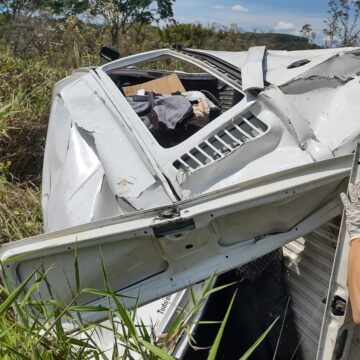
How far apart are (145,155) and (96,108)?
0.74 metres

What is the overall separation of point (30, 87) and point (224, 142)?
384cm

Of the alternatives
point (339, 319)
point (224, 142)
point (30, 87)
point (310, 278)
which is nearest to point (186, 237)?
point (224, 142)

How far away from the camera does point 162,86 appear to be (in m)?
4.25

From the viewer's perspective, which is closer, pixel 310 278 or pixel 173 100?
pixel 310 278

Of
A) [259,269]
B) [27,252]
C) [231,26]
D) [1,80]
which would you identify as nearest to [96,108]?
[27,252]

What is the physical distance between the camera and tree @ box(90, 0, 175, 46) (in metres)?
9.98

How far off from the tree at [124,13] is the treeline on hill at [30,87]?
28 centimetres

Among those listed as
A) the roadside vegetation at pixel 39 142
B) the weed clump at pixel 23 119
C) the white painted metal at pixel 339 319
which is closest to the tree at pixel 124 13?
the roadside vegetation at pixel 39 142

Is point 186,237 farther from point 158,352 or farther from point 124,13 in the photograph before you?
point 124,13

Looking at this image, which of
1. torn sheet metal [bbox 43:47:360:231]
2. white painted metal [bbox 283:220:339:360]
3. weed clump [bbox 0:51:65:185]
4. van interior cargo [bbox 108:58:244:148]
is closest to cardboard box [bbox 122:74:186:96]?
van interior cargo [bbox 108:58:244:148]

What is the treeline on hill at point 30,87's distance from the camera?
4129 mm

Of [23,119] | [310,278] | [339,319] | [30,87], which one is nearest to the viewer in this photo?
[339,319]

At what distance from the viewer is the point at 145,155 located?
2553 millimetres

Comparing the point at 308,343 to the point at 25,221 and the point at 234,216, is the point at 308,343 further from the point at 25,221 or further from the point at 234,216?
the point at 25,221
